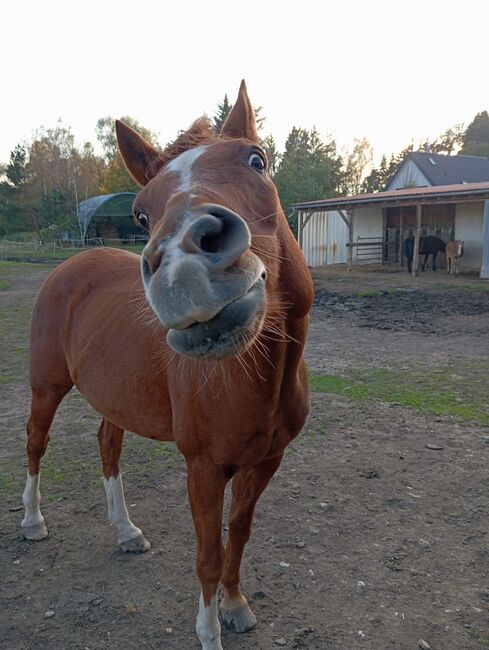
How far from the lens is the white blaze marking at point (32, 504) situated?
3420 mm

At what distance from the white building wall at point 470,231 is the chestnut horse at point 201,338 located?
21.8 meters

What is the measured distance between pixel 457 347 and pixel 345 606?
6522 mm

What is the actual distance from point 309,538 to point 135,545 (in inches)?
46.1

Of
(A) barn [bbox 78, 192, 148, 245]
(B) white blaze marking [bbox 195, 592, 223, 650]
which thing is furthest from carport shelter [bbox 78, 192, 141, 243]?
(B) white blaze marking [bbox 195, 592, 223, 650]

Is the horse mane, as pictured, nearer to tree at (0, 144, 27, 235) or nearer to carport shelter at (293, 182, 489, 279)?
carport shelter at (293, 182, 489, 279)

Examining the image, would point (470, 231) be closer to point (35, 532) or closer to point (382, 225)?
point (382, 225)

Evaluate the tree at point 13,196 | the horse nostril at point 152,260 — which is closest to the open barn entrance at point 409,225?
the horse nostril at point 152,260

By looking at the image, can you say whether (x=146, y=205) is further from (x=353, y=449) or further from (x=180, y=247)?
(x=353, y=449)

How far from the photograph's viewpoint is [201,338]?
4.69 feet

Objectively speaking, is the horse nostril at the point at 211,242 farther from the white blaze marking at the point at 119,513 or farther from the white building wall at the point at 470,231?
the white building wall at the point at 470,231

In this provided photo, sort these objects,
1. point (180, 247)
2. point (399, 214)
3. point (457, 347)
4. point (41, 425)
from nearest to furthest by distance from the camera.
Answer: point (180, 247) → point (41, 425) → point (457, 347) → point (399, 214)

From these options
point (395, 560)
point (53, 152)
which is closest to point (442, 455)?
point (395, 560)

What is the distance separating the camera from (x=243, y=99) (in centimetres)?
217

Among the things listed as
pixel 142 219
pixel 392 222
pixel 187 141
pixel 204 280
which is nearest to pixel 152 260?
pixel 204 280
